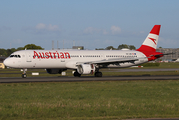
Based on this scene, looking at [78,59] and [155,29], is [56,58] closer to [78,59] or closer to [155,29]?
[78,59]

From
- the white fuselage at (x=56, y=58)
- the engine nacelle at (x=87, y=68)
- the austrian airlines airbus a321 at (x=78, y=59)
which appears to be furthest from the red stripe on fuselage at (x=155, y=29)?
the engine nacelle at (x=87, y=68)

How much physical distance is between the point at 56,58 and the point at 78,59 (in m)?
4.17

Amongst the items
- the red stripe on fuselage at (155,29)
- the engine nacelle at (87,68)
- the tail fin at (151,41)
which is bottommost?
the engine nacelle at (87,68)

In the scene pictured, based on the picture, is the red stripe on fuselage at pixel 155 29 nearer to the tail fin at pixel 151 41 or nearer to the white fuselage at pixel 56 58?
the tail fin at pixel 151 41

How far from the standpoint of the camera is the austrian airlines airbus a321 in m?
40.8

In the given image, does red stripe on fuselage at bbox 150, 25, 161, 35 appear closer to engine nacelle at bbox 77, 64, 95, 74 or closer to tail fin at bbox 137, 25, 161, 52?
tail fin at bbox 137, 25, 161, 52

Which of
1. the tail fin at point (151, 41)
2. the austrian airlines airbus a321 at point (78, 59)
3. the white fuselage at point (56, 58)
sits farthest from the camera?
the tail fin at point (151, 41)

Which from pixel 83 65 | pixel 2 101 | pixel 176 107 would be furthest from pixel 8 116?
pixel 83 65

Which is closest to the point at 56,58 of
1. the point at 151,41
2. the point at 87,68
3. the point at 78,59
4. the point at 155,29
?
the point at 78,59

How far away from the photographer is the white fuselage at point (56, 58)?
4059 cm

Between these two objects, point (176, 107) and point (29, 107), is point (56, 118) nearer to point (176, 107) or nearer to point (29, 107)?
point (29, 107)

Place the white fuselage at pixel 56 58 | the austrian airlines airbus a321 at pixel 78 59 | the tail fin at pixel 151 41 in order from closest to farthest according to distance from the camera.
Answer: the white fuselage at pixel 56 58, the austrian airlines airbus a321 at pixel 78 59, the tail fin at pixel 151 41

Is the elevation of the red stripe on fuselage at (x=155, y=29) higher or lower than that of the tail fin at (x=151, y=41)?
higher

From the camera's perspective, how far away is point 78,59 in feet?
146
